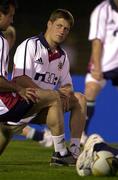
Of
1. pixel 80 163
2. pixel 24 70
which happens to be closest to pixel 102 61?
pixel 24 70

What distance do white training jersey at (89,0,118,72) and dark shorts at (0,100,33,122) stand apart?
3.08ft

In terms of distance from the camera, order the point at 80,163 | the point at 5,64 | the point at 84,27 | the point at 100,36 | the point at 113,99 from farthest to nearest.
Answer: the point at 84,27, the point at 113,99, the point at 100,36, the point at 5,64, the point at 80,163

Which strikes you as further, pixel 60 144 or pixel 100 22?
pixel 100 22

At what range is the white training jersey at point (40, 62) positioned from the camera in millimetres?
7664

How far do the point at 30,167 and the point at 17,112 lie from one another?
0.49 m

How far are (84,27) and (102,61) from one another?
10422 millimetres

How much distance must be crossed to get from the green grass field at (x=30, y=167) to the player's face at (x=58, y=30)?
1138 mm

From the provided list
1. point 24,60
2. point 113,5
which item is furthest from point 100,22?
point 24,60

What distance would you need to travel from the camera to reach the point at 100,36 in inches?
322

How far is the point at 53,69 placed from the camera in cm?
791

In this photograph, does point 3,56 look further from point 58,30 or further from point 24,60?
point 58,30

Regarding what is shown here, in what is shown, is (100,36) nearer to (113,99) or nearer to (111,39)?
(111,39)

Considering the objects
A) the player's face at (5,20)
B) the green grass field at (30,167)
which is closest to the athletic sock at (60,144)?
the green grass field at (30,167)

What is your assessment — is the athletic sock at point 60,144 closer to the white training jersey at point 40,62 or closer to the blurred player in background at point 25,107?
the blurred player in background at point 25,107
